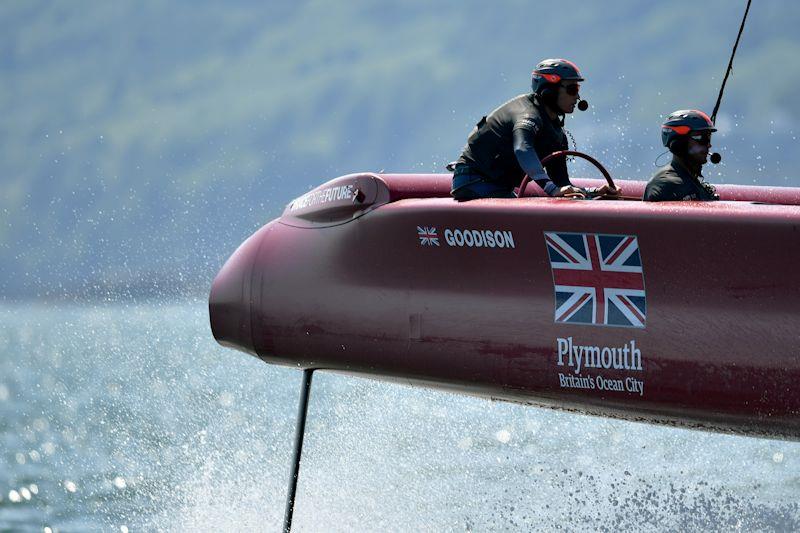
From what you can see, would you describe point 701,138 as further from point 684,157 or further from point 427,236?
point 427,236

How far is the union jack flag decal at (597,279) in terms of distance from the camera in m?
4.89

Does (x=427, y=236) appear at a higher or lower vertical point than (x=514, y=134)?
lower

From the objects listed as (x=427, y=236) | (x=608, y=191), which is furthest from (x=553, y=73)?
(x=427, y=236)

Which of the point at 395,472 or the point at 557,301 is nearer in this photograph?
the point at 557,301

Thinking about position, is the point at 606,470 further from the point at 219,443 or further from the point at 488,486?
the point at 219,443

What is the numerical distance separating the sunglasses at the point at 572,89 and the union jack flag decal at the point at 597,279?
1.01 meters

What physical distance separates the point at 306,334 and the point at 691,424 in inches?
69.0

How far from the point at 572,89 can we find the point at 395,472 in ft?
10.8

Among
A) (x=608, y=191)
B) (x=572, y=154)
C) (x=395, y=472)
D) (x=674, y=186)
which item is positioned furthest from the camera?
(x=395, y=472)

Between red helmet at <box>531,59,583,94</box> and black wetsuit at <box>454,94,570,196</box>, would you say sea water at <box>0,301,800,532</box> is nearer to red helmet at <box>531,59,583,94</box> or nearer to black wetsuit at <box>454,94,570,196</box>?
black wetsuit at <box>454,94,570,196</box>

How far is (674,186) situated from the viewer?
5.36 metres

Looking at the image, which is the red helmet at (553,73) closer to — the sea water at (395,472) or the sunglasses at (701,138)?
the sunglasses at (701,138)

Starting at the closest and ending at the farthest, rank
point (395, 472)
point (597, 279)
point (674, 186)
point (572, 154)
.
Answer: point (597, 279) → point (674, 186) → point (572, 154) → point (395, 472)

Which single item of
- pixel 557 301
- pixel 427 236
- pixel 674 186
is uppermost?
pixel 674 186
